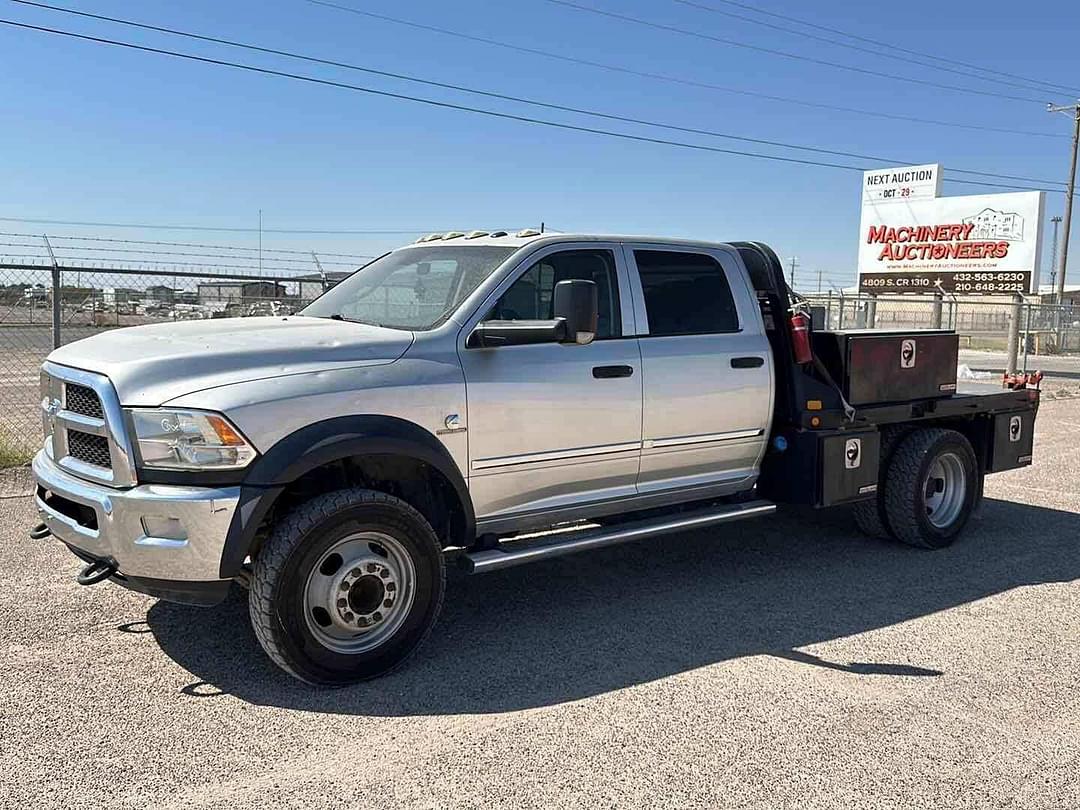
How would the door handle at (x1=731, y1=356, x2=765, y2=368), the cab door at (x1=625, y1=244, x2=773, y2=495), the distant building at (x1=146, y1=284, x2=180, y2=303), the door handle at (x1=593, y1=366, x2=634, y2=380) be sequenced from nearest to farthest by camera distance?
the door handle at (x1=593, y1=366, x2=634, y2=380) < the cab door at (x1=625, y1=244, x2=773, y2=495) < the door handle at (x1=731, y1=356, x2=765, y2=368) < the distant building at (x1=146, y1=284, x2=180, y2=303)

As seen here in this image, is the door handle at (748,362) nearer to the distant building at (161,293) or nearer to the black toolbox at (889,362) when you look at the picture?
the black toolbox at (889,362)

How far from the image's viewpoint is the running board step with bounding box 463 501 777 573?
491cm

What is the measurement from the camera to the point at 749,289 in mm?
6395

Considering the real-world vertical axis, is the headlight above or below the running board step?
above

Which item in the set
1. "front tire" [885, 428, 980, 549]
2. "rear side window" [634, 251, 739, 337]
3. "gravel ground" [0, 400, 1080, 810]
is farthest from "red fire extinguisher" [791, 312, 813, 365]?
"gravel ground" [0, 400, 1080, 810]

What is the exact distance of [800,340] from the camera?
20.8ft

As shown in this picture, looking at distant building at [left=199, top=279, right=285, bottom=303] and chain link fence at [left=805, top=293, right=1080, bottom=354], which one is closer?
distant building at [left=199, top=279, right=285, bottom=303]

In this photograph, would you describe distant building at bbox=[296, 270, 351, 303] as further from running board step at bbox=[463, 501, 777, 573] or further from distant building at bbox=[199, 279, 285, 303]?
running board step at bbox=[463, 501, 777, 573]

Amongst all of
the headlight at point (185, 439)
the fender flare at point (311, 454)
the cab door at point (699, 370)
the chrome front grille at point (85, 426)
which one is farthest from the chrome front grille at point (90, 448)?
the cab door at point (699, 370)

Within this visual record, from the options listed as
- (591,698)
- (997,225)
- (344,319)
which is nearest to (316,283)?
(344,319)

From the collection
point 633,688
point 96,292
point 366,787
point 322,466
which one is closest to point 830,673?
point 633,688

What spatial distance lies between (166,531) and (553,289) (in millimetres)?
2386

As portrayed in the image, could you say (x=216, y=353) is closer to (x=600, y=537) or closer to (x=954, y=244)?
(x=600, y=537)

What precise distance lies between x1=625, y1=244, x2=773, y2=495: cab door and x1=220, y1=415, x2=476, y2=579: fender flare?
5.05 ft
